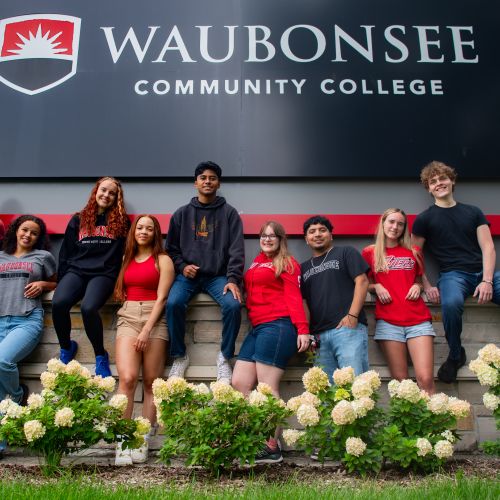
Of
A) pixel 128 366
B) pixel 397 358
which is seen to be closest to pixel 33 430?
pixel 128 366

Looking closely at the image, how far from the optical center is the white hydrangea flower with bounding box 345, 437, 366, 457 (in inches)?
103

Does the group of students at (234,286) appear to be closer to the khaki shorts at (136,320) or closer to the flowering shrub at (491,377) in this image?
the khaki shorts at (136,320)

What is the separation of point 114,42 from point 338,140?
2273mm

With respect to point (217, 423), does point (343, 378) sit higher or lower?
higher

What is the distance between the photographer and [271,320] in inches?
138

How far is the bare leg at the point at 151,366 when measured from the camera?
3.51 metres

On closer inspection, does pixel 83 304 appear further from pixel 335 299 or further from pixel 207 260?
pixel 335 299

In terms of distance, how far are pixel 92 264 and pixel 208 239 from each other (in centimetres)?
88

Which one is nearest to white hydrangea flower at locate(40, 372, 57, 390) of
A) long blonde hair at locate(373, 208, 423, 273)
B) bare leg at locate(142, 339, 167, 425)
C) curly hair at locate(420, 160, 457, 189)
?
bare leg at locate(142, 339, 167, 425)

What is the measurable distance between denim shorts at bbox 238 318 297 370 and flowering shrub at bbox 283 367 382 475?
588 millimetres

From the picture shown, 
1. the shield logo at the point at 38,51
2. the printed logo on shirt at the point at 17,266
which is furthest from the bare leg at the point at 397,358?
the shield logo at the point at 38,51

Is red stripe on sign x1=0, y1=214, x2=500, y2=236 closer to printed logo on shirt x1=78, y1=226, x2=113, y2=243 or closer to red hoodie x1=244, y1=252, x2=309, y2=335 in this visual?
printed logo on shirt x1=78, y1=226, x2=113, y2=243

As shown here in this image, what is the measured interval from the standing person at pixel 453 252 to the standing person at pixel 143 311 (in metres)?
1.94

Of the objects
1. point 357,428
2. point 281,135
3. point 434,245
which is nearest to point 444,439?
point 357,428
